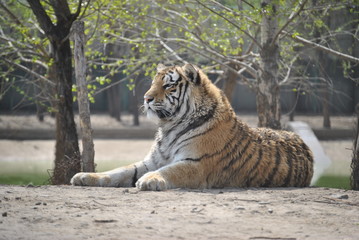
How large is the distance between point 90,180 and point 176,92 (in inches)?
46.8

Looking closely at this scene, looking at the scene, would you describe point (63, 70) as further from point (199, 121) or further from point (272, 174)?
point (272, 174)

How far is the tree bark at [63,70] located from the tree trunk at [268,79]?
268cm

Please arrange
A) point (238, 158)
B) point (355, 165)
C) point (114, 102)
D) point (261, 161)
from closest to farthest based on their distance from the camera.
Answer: point (238, 158) → point (261, 161) → point (355, 165) → point (114, 102)

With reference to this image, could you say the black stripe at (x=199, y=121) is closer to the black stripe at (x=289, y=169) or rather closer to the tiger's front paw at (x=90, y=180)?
the tiger's front paw at (x=90, y=180)

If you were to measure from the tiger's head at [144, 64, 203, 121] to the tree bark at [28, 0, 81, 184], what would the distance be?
2200 mm

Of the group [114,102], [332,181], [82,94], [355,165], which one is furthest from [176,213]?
[114,102]

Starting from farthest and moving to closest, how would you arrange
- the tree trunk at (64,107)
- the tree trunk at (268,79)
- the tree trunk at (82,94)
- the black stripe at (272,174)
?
1. the tree trunk at (268,79)
2. the tree trunk at (64,107)
3. the tree trunk at (82,94)
4. the black stripe at (272,174)

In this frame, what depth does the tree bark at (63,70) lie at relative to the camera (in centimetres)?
773

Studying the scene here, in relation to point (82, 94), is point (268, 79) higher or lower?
higher

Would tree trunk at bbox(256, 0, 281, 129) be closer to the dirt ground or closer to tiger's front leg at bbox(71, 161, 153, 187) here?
tiger's front leg at bbox(71, 161, 153, 187)

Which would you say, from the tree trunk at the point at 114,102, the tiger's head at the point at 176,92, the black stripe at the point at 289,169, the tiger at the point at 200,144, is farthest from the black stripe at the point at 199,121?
the tree trunk at the point at 114,102

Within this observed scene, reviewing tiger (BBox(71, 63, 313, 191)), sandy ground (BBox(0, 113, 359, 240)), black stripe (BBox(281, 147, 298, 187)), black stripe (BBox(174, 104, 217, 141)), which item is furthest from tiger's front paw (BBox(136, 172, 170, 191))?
black stripe (BBox(281, 147, 298, 187))

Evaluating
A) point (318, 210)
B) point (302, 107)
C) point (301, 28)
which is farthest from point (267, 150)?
point (302, 107)

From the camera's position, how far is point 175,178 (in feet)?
17.4
